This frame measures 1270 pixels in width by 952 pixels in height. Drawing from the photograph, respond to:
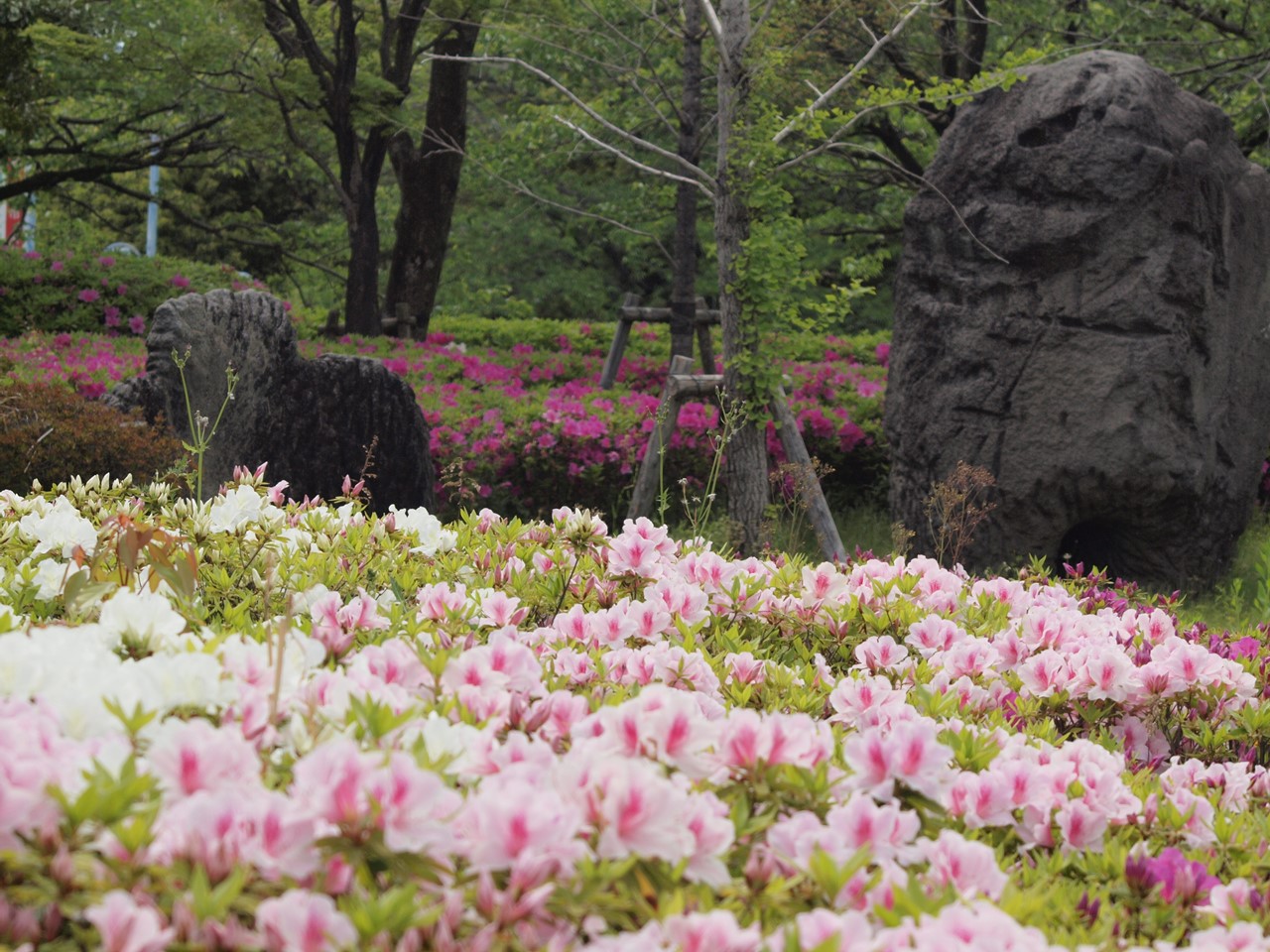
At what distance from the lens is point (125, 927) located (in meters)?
1.04

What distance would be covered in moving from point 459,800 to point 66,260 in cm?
1423

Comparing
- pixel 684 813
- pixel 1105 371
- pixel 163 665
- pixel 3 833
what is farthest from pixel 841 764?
pixel 1105 371

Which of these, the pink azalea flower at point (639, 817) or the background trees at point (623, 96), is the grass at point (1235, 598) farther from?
the pink azalea flower at point (639, 817)

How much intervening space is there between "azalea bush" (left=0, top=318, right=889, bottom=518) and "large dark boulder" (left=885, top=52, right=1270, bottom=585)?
98 cm

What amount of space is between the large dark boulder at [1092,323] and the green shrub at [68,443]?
174 inches

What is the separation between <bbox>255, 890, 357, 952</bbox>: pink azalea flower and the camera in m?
1.05

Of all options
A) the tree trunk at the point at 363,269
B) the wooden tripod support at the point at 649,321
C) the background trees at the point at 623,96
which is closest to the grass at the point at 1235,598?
the background trees at the point at 623,96

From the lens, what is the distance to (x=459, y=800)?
120 cm

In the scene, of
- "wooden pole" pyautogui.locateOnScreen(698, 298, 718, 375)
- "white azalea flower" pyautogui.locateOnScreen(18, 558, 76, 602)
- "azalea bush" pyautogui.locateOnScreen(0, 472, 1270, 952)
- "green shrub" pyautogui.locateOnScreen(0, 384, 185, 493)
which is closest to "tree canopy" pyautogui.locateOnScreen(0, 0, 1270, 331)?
"wooden pole" pyautogui.locateOnScreen(698, 298, 718, 375)

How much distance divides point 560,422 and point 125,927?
26.0 feet

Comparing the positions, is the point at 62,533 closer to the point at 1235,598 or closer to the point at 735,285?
the point at 735,285

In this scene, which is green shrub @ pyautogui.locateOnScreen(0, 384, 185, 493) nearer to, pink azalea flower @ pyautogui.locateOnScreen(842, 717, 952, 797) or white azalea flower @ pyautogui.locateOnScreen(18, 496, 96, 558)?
white azalea flower @ pyautogui.locateOnScreen(18, 496, 96, 558)

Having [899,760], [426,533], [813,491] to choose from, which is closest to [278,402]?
[813,491]

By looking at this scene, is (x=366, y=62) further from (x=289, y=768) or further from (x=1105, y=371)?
(x=289, y=768)
